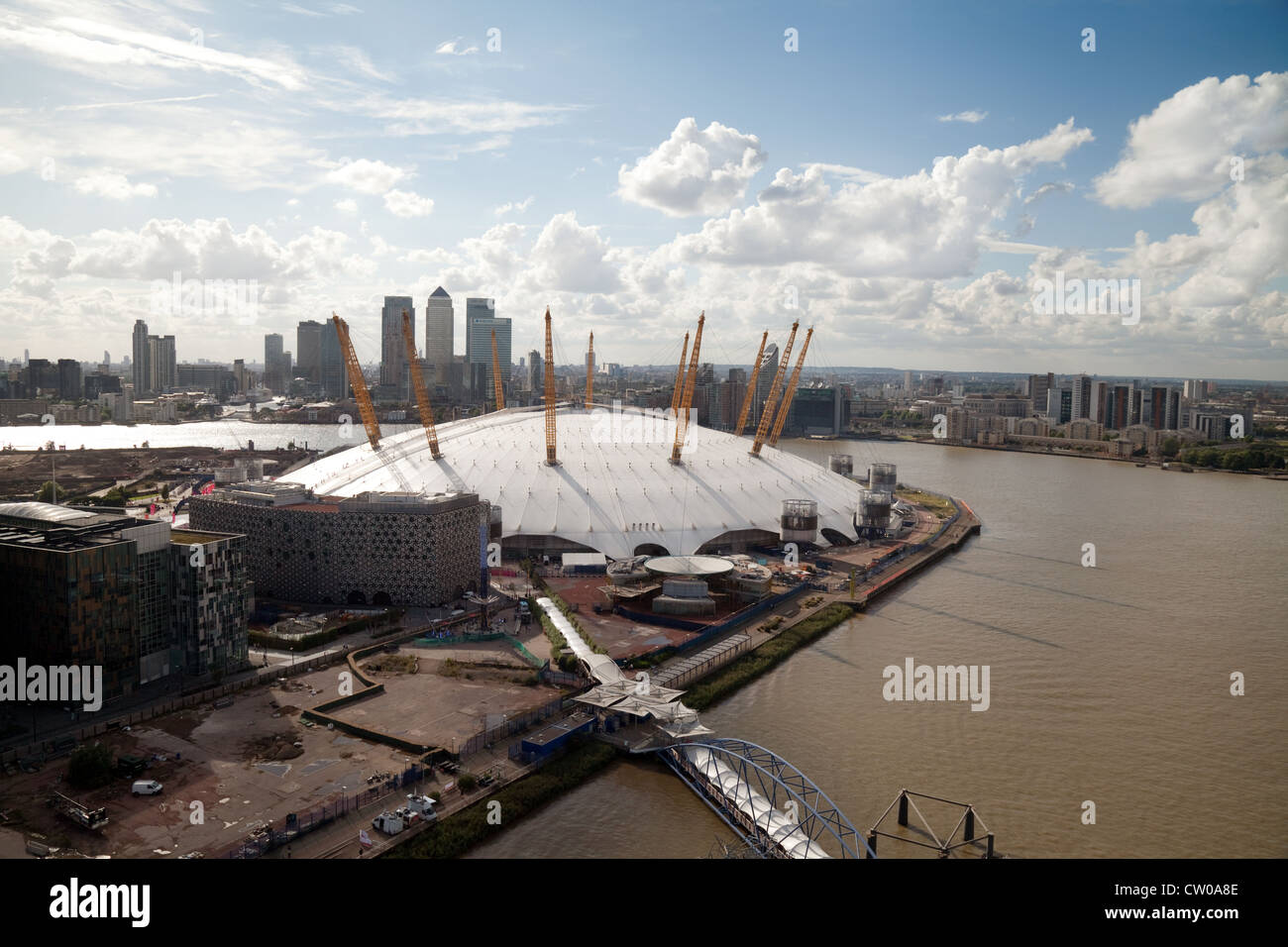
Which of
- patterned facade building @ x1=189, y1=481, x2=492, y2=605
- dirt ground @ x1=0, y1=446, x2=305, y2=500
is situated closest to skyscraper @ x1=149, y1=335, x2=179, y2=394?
dirt ground @ x1=0, y1=446, x2=305, y2=500

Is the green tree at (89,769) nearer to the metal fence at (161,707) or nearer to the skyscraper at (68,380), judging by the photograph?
the metal fence at (161,707)

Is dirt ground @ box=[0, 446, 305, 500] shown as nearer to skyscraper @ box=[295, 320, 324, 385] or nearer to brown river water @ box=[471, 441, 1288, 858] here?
brown river water @ box=[471, 441, 1288, 858]

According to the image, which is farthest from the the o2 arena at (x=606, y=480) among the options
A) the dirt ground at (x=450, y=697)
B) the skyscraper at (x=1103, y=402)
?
the skyscraper at (x=1103, y=402)

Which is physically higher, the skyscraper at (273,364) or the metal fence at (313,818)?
the skyscraper at (273,364)

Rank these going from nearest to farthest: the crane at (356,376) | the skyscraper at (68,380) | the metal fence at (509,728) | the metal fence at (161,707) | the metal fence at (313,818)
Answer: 1. the metal fence at (313,818)
2. the metal fence at (161,707)
3. the metal fence at (509,728)
4. the crane at (356,376)
5. the skyscraper at (68,380)

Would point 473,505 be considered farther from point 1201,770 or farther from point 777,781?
point 1201,770

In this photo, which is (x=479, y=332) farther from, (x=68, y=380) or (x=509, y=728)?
(x=509, y=728)
